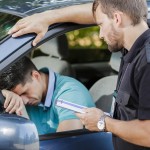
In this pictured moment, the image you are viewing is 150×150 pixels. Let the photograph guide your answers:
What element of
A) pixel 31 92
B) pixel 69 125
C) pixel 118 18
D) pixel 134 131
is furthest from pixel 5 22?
pixel 134 131

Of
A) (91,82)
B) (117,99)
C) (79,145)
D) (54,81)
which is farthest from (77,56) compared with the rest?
(117,99)

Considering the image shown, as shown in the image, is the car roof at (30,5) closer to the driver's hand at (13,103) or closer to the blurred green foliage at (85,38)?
the driver's hand at (13,103)

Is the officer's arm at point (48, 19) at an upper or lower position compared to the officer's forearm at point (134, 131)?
upper

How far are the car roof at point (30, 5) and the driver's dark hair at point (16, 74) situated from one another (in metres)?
0.25

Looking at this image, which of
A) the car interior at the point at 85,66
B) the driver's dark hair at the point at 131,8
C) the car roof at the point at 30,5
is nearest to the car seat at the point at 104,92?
the car interior at the point at 85,66

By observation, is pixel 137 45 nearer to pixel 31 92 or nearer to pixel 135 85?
pixel 135 85

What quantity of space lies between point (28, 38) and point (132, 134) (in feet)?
2.31

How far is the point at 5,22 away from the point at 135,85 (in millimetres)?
918

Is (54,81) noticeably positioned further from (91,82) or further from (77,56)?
(77,56)

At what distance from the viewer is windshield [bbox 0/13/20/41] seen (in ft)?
10.2

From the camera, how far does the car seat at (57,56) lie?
455cm

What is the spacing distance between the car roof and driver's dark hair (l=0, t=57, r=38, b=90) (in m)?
0.25

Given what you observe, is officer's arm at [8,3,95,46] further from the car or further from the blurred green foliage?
the blurred green foliage

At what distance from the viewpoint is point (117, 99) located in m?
2.75
